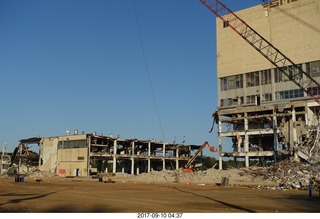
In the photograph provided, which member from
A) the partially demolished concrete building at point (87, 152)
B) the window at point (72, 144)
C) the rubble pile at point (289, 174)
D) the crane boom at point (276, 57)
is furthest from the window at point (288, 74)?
the window at point (72, 144)

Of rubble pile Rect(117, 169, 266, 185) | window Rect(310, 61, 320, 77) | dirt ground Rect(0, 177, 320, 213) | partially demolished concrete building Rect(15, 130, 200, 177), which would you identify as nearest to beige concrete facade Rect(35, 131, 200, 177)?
partially demolished concrete building Rect(15, 130, 200, 177)

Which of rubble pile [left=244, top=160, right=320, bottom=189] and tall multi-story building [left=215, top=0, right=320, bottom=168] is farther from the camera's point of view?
tall multi-story building [left=215, top=0, right=320, bottom=168]

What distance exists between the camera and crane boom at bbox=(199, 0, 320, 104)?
7425 cm

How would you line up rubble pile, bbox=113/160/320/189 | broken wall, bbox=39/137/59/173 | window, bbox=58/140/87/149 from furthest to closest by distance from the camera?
broken wall, bbox=39/137/59/173 → window, bbox=58/140/87/149 → rubble pile, bbox=113/160/320/189

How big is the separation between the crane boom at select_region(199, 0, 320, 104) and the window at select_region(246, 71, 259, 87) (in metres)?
5.36

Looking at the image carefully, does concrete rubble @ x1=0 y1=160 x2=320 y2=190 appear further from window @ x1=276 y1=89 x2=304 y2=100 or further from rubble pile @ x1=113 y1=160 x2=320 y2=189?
window @ x1=276 y1=89 x2=304 y2=100

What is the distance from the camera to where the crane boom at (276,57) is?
7425 cm

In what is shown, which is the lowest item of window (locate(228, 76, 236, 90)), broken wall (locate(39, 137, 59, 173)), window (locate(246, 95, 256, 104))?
broken wall (locate(39, 137, 59, 173))

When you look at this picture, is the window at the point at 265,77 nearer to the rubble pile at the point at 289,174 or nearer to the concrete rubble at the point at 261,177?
the concrete rubble at the point at 261,177

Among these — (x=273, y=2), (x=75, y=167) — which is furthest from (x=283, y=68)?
(x=75, y=167)

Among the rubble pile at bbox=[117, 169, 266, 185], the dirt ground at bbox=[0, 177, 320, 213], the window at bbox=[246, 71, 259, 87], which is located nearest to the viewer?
the dirt ground at bbox=[0, 177, 320, 213]

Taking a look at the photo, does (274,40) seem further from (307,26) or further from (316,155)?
(316,155)

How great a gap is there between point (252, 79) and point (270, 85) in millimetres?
4544

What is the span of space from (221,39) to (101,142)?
39.8 metres
